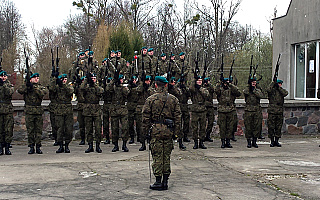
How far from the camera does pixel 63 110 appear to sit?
36.1 feet

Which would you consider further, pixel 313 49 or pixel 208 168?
pixel 313 49

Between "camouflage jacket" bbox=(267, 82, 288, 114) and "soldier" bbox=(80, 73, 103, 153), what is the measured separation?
5.01 metres

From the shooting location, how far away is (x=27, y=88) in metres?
10.5

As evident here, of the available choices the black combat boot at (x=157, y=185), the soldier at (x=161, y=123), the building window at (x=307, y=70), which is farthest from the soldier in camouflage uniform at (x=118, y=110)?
the building window at (x=307, y=70)

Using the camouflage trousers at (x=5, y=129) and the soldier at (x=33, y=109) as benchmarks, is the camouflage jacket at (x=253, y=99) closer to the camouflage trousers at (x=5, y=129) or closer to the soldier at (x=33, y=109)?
the soldier at (x=33, y=109)

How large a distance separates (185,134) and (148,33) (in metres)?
28.2

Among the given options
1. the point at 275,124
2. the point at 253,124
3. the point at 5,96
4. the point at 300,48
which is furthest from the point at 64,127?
the point at 300,48

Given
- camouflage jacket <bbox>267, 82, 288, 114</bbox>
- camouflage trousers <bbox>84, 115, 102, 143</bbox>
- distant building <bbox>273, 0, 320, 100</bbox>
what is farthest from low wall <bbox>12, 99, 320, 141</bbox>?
camouflage trousers <bbox>84, 115, 102, 143</bbox>

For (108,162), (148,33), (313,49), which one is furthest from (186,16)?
(108,162)

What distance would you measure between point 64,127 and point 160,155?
462 centimetres

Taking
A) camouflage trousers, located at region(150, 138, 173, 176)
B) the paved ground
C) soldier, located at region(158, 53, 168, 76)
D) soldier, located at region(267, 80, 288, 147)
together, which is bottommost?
the paved ground

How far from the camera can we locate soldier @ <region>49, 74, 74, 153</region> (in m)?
10.9

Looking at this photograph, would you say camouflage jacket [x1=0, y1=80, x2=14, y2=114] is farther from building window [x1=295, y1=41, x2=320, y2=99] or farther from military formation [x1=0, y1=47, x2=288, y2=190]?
building window [x1=295, y1=41, x2=320, y2=99]

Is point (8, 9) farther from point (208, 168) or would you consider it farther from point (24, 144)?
point (208, 168)
